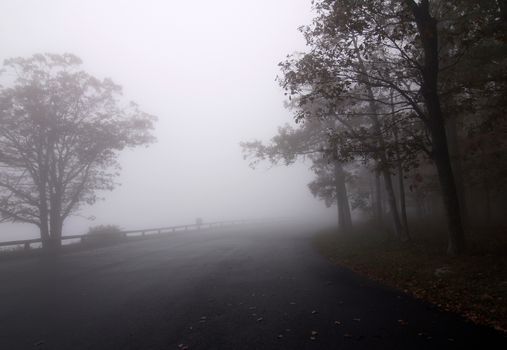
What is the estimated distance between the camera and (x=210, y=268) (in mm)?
13586

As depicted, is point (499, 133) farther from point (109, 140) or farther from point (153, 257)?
point (109, 140)

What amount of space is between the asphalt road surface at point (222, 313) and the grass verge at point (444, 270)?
0.61 metres

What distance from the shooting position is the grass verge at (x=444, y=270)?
7.23 meters

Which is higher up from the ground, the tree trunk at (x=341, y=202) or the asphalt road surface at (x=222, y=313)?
the tree trunk at (x=341, y=202)

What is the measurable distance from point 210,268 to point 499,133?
16.1 metres

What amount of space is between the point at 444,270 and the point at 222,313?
6.72 m

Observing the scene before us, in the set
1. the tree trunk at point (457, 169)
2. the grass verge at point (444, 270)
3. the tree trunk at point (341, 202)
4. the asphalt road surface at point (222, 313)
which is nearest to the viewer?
the asphalt road surface at point (222, 313)

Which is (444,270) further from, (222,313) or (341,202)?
(341,202)

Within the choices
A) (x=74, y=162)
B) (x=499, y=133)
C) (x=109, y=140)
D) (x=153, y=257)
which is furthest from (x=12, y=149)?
(x=499, y=133)

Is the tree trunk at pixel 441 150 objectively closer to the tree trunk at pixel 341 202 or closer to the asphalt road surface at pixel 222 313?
the asphalt road surface at pixel 222 313

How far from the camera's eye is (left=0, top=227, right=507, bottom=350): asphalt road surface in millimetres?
6008

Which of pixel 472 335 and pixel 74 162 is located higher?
pixel 74 162

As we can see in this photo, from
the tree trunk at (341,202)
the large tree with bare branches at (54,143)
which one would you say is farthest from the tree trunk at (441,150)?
the large tree with bare branches at (54,143)

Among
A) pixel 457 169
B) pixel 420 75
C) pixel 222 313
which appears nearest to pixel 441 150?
pixel 420 75
